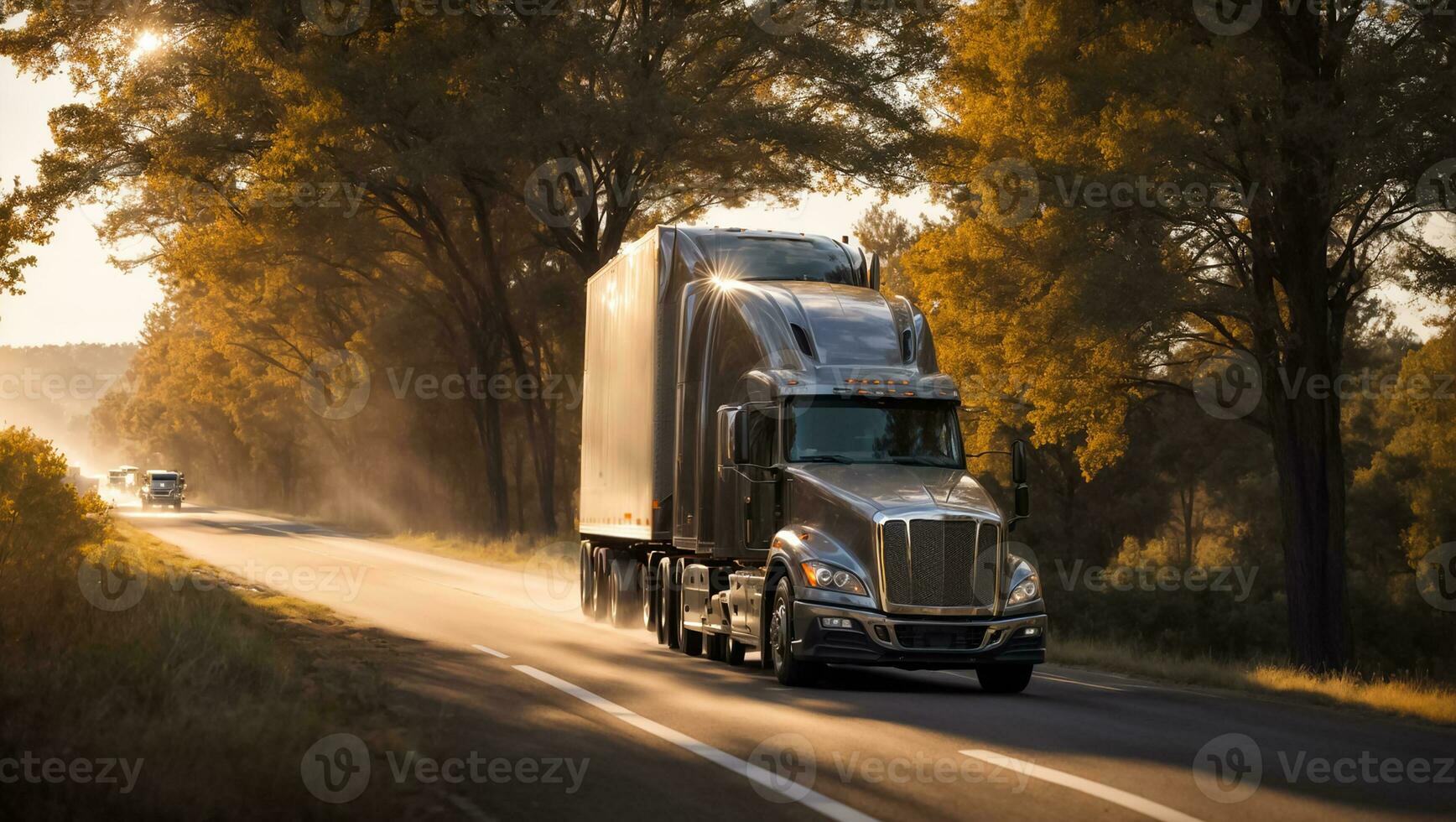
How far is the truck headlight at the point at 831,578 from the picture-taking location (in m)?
14.5

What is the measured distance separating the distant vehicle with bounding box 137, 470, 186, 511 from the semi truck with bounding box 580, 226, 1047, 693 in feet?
236

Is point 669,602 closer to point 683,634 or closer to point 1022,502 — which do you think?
point 683,634

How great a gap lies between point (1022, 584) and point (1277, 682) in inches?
171

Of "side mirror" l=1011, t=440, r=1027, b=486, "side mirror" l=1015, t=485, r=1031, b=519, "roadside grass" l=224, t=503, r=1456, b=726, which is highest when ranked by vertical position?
"side mirror" l=1011, t=440, r=1027, b=486

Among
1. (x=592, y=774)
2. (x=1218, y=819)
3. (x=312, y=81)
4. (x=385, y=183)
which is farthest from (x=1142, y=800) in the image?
(x=385, y=183)

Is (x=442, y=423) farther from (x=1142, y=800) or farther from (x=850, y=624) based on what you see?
(x=1142, y=800)

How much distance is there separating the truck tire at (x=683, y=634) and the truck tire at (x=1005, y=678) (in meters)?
4.39

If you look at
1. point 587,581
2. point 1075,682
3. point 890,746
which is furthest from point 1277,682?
point 587,581

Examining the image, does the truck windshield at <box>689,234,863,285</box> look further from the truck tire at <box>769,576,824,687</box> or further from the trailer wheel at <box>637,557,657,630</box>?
the truck tire at <box>769,576,824,687</box>

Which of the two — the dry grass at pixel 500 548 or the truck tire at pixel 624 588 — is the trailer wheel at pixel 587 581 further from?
the dry grass at pixel 500 548

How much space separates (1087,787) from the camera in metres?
9.26

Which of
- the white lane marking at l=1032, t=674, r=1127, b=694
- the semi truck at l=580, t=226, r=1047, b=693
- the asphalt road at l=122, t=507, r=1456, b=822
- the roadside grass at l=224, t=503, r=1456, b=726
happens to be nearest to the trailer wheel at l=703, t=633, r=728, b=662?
the semi truck at l=580, t=226, r=1047, b=693

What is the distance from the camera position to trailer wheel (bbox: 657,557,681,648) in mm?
19766

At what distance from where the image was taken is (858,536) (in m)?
14.5
